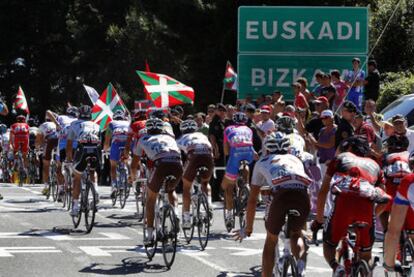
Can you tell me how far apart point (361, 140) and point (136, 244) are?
626cm

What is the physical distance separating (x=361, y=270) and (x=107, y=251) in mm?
6244

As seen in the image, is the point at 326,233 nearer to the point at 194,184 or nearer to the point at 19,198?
the point at 194,184

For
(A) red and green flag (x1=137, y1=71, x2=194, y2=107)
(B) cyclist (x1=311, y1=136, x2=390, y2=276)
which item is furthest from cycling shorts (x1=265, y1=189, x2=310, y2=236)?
(A) red and green flag (x1=137, y1=71, x2=194, y2=107)

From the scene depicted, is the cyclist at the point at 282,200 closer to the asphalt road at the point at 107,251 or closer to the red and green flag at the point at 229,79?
the asphalt road at the point at 107,251

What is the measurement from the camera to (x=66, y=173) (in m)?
19.5

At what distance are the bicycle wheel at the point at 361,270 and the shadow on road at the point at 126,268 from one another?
419cm

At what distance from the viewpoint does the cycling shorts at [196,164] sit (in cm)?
1531

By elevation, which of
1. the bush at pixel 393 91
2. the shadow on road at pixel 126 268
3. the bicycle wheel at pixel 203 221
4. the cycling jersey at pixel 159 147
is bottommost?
the shadow on road at pixel 126 268

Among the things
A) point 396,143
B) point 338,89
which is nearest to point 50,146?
point 338,89

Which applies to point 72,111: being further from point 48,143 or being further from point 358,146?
point 358,146

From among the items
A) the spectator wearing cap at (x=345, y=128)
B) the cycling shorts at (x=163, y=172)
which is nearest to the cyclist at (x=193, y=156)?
the cycling shorts at (x=163, y=172)

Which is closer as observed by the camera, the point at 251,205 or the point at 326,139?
the point at 251,205

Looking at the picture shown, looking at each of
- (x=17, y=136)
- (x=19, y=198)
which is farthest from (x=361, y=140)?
(x=17, y=136)

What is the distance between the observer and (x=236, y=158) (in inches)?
661
